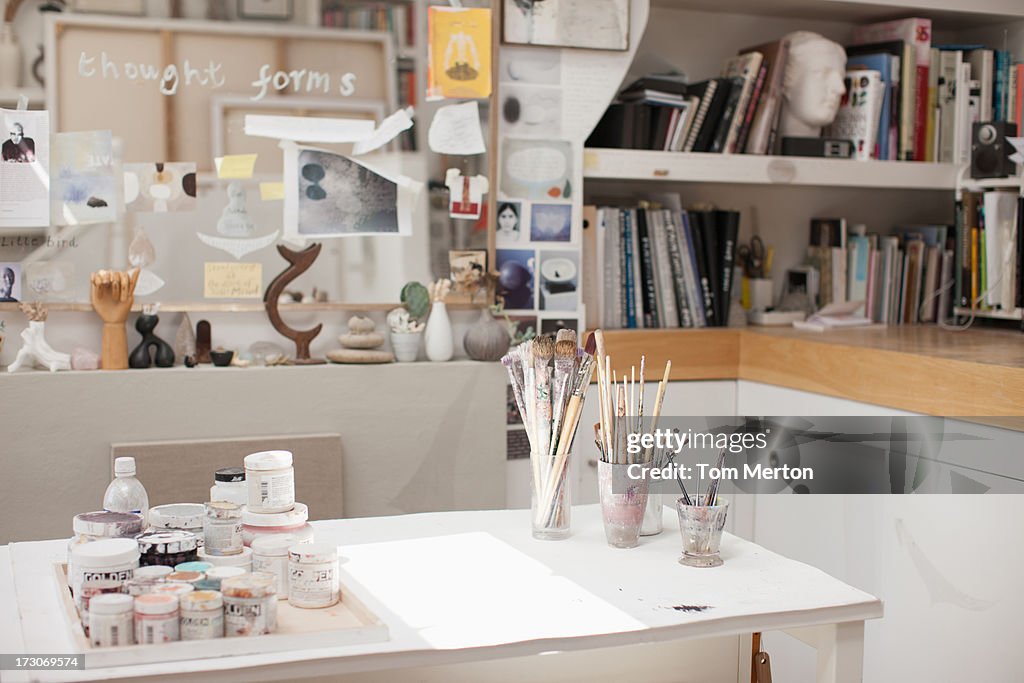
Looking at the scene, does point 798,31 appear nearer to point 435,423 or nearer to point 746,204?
point 746,204

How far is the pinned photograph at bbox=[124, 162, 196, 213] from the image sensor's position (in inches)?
110

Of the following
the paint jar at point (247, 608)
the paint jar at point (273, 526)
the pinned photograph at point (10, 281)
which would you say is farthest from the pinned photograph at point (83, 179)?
the paint jar at point (247, 608)

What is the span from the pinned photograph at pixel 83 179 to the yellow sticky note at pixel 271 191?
0.37m

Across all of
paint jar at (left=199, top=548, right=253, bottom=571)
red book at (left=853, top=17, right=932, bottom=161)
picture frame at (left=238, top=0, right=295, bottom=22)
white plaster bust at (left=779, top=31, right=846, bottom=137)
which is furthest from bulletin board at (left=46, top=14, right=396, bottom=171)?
red book at (left=853, top=17, right=932, bottom=161)

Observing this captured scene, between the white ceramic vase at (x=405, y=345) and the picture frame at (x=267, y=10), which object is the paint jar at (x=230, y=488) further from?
the picture frame at (x=267, y=10)

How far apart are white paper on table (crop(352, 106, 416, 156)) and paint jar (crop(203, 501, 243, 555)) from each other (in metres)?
1.65

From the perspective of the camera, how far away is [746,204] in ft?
12.1

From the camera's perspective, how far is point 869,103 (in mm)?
3426

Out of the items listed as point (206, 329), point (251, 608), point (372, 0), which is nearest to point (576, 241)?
point (372, 0)

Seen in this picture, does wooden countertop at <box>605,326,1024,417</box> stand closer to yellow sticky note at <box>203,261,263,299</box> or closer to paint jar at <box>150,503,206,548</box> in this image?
yellow sticky note at <box>203,261,263,299</box>

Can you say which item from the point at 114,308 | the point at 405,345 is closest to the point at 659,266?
the point at 405,345

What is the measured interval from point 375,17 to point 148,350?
110 centimetres

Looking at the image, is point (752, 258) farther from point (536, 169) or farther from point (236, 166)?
point (236, 166)

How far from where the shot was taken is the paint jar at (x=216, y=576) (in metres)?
1.33
